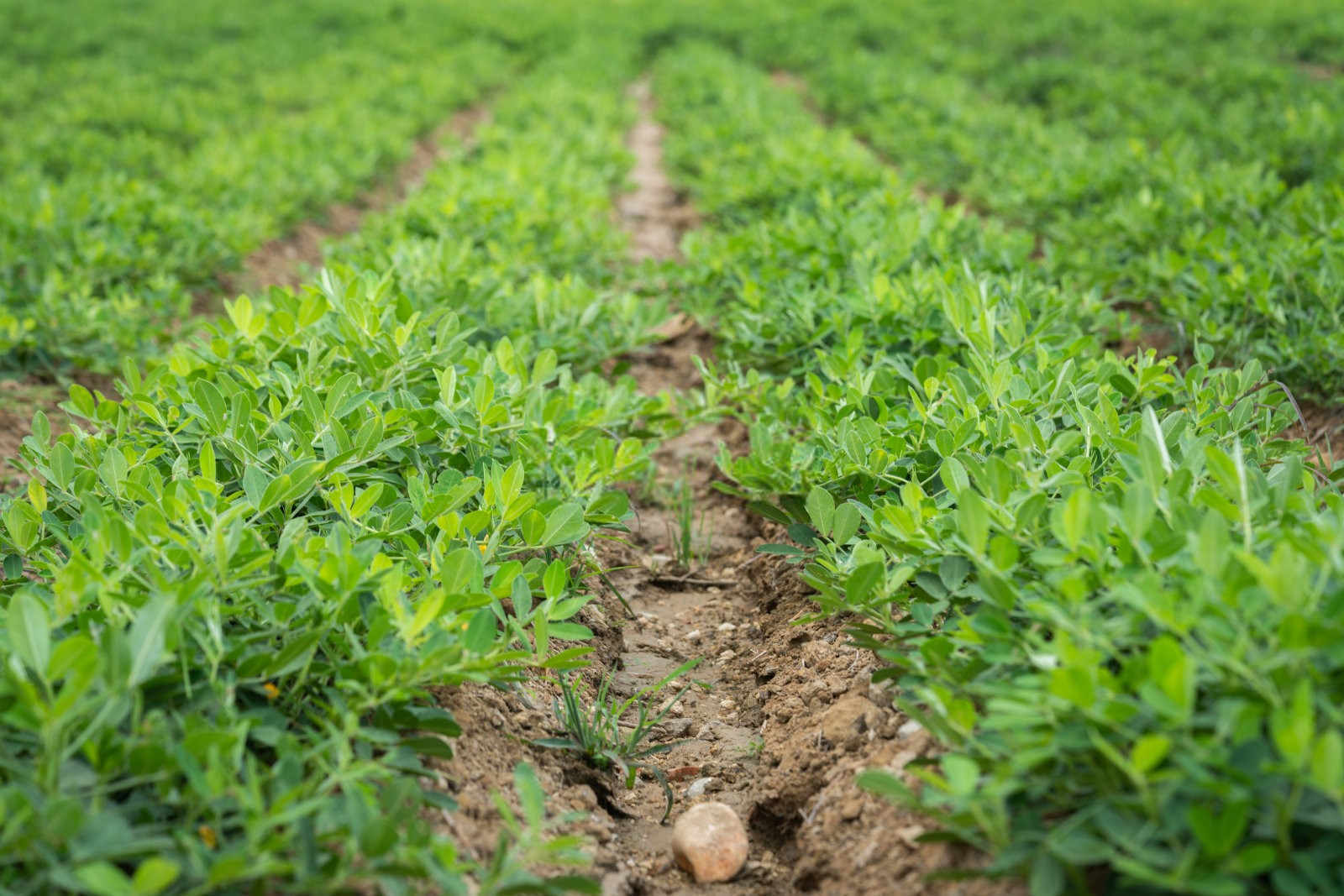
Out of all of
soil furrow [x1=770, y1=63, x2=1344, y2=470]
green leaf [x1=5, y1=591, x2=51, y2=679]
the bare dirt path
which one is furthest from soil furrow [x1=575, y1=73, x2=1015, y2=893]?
the bare dirt path

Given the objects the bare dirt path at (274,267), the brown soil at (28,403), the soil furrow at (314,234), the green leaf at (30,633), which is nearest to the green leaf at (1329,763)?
the green leaf at (30,633)

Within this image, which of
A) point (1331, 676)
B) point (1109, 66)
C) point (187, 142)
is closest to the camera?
point (1331, 676)

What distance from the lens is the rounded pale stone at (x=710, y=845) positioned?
1.94 m

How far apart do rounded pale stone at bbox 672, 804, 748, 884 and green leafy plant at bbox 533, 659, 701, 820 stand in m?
0.10

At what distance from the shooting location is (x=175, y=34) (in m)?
16.2

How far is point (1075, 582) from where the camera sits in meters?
1.55

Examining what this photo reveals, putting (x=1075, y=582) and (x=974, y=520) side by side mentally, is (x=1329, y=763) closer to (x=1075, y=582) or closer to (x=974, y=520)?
(x=1075, y=582)

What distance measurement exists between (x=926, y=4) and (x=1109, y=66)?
23.7 ft

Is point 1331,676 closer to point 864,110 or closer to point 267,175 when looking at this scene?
point 267,175

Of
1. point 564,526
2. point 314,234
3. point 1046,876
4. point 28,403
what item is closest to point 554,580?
point 564,526

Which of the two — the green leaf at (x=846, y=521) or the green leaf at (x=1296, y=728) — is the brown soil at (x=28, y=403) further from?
the green leaf at (x=1296, y=728)

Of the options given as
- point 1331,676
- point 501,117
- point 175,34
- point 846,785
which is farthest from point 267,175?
point 175,34

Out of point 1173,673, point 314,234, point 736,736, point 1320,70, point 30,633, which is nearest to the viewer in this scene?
point 1173,673

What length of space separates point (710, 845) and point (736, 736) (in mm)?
495
